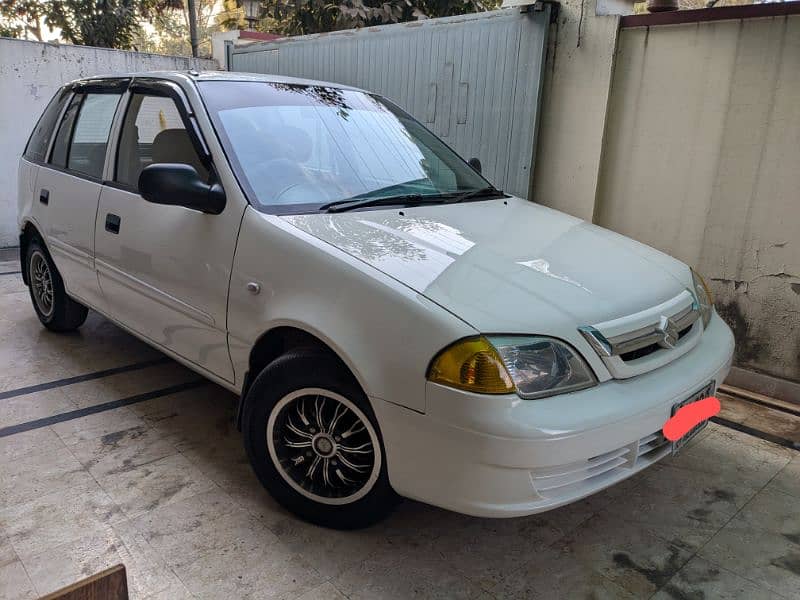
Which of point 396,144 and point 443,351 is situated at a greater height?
point 396,144

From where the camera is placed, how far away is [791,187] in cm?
379

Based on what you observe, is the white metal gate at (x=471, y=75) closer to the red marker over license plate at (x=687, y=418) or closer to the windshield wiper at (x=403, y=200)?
the windshield wiper at (x=403, y=200)

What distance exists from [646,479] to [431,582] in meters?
1.25

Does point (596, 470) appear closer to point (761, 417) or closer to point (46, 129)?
point (761, 417)

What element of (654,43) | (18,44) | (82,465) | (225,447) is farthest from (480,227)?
(18,44)

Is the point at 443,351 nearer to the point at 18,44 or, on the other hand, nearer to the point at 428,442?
the point at 428,442

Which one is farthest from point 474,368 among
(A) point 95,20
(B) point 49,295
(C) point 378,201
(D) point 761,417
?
(A) point 95,20

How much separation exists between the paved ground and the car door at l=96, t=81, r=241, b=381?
1.69 feet

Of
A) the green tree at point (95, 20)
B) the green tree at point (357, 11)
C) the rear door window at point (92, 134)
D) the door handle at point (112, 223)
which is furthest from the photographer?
the green tree at point (95, 20)

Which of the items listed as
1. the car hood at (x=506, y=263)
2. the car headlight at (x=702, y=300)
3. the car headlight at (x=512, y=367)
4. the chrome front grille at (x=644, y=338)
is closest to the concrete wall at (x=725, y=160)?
the car headlight at (x=702, y=300)

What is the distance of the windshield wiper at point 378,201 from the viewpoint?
2.71 m

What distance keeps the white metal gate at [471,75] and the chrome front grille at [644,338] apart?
8.70 feet

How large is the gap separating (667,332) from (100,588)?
1971 mm

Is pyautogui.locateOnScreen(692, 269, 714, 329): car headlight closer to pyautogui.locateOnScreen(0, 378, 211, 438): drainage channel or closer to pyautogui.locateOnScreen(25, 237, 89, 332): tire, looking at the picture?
pyautogui.locateOnScreen(0, 378, 211, 438): drainage channel
